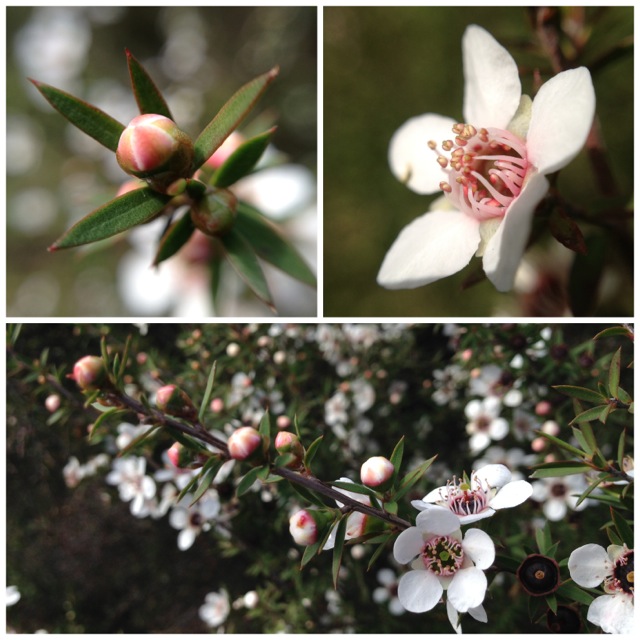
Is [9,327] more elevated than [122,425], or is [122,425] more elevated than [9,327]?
[9,327]

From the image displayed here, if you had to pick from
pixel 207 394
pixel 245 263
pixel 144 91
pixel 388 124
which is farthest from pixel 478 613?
pixel 388 124

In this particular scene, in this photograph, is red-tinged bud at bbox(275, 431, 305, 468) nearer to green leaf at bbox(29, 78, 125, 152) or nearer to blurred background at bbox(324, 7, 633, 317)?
green leaf at bbox(29, 78, 125, 152)

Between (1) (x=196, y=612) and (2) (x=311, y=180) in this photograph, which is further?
(2) (x=311, y=180)

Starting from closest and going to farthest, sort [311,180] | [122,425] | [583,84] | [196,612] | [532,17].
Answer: [583,84]
[532,17]
[122,425]
[196,612]
[311,180]

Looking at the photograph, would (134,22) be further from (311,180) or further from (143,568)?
(143,568)

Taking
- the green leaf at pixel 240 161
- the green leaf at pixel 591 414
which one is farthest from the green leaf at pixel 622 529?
the green leaf at pixel 240 161

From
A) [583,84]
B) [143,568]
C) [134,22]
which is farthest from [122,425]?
[134,22]

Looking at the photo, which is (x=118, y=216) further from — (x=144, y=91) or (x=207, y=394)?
(x=207, y=394)

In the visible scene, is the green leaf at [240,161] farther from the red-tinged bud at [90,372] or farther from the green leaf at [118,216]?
the red-tinged bud at [90,372]
